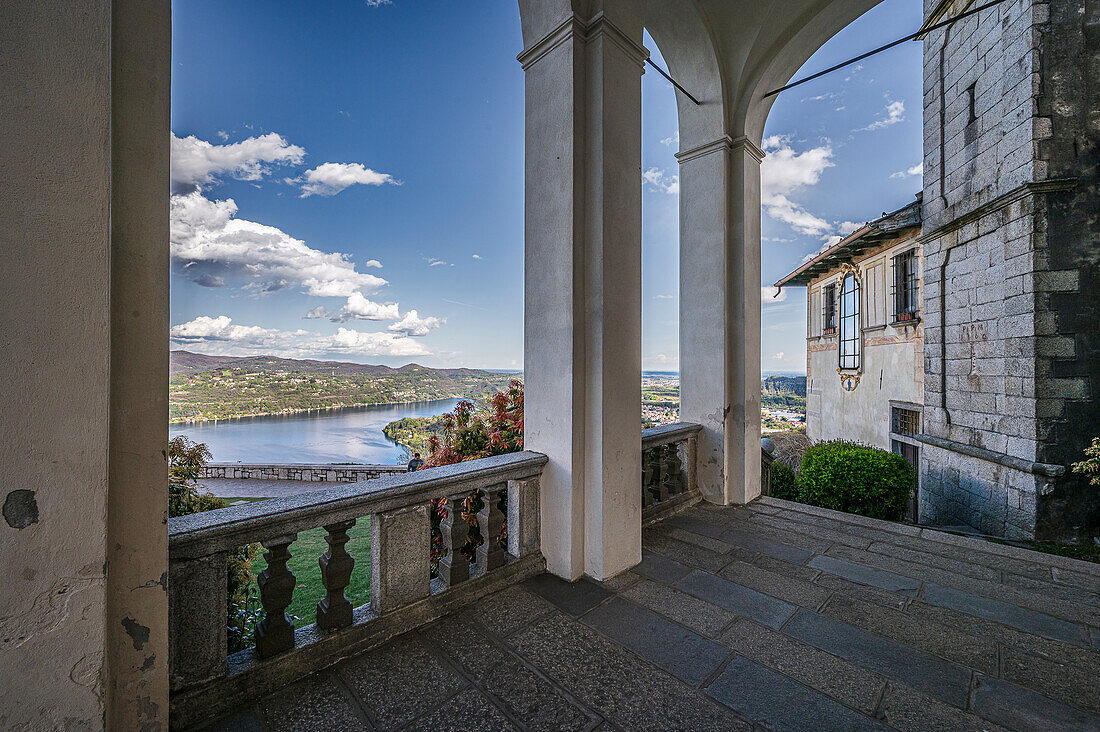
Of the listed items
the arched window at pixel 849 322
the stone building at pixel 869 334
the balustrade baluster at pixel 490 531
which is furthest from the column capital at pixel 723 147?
the arched window at pixel 849 322

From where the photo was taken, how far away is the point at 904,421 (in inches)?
348

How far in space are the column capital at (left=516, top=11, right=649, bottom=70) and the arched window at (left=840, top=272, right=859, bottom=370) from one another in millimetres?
10740

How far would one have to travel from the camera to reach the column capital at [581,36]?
2.48 m

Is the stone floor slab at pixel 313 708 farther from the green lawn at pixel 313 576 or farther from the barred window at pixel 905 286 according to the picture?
the barred window at pixel 905 286

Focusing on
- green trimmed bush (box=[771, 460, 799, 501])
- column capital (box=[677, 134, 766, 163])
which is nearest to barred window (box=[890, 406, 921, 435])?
green trimmed bush (box=[771, 460, 799, 501])

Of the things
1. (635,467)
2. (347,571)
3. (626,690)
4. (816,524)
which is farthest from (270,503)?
(816,524)

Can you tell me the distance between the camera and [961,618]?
2.18 meters

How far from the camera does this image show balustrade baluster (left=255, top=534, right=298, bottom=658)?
1623 millimetres

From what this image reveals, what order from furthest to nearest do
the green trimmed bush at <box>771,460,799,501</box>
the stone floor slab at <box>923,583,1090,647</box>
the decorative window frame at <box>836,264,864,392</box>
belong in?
the decorative window frame at <box>836,264,864,392</box> < the green trimmed bush at <box>771,460,799,501</box> < the stone floor slab at <box>923,583,1090,647</box>

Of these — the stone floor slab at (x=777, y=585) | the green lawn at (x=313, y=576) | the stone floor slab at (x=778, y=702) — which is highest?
the stone floor slab at (x=778, y=702)

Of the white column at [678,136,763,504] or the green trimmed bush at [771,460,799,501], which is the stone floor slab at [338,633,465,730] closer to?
the white column at [678,136,763,504]

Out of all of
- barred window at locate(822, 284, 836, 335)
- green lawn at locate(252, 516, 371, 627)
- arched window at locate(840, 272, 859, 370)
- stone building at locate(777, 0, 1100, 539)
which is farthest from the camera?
barred window at locate(822, 284, 836, 335)

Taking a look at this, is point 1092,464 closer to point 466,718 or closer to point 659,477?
point 659,477

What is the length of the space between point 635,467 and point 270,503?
1.96m
